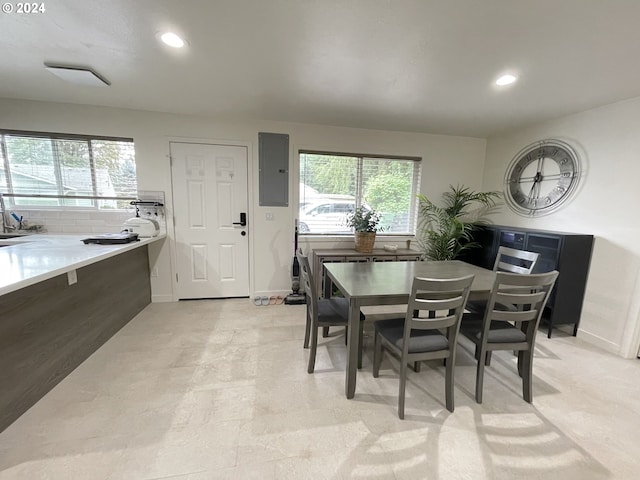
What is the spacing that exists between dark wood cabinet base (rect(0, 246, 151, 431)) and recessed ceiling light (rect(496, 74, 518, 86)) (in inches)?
147

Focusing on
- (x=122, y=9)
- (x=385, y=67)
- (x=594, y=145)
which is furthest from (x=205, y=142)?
(x=594, y=145)

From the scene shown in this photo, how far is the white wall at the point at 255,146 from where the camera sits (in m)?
2.83

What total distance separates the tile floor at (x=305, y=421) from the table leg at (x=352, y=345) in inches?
3.9

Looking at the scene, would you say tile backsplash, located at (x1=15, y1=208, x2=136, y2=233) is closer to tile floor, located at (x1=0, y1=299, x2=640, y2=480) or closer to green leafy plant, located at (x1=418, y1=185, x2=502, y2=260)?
tile floor, located at (x1=0, y1=299, x2=640, y2=480)

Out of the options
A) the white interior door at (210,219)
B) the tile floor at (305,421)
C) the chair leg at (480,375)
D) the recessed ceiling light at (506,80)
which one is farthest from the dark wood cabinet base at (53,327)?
the recessed ceiling light at (506,80)

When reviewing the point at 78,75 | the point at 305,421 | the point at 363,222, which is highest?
the point at 78,75

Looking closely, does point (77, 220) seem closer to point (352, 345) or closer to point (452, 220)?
point (352, 345)

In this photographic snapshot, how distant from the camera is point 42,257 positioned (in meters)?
1.82

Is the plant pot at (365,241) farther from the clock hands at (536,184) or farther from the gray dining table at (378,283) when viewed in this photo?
the clock hands at (536,184)

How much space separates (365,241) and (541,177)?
222 centimetres

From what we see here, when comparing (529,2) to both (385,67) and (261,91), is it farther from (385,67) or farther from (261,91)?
(261,91)

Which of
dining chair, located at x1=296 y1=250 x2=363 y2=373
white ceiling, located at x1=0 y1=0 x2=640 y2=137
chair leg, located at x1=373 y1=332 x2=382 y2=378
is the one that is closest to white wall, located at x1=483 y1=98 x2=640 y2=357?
white ceiling, located at x1=0 y1=0 x2=640 y2=137

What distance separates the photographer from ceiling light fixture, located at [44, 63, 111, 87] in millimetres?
2022

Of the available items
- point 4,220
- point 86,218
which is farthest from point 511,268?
point 4,220
